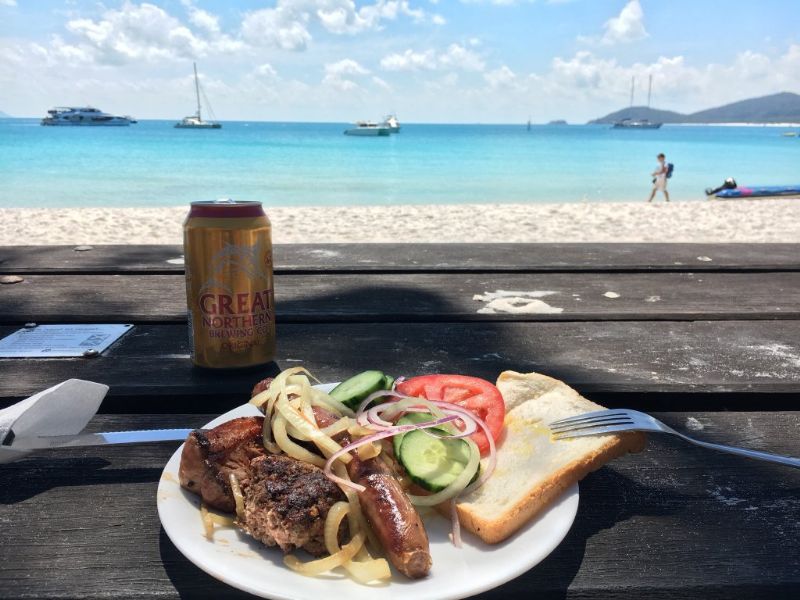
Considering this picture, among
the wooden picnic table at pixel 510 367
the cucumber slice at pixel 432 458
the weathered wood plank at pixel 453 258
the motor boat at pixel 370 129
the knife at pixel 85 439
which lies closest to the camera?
the wooden picnic table at pixel 510 367

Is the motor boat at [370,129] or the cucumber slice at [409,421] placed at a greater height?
the motor boat at [370,129]

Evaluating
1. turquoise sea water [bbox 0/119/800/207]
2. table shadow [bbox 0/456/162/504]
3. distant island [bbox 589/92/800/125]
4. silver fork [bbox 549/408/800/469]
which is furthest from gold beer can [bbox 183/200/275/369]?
distant island [bbox 589/92/800/125]

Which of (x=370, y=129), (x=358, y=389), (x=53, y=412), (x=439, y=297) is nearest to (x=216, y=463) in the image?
(x=358, y=389)

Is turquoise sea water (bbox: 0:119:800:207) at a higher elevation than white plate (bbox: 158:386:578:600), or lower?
lower

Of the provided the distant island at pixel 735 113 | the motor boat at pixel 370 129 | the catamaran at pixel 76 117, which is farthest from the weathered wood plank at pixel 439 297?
the distant island at pixel 735 113

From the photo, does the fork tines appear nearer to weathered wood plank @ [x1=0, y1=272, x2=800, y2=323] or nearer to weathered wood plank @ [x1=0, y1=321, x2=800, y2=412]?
weathered wood plank @ [x1=0, y1=321, x2=800, y2=412]

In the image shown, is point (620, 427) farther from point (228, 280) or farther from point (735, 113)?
point (735, 113)

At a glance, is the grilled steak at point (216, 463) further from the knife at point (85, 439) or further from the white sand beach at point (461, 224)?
the white sand beach at point (461, 224)

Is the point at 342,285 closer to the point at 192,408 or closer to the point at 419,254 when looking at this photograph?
the point at 419,254
